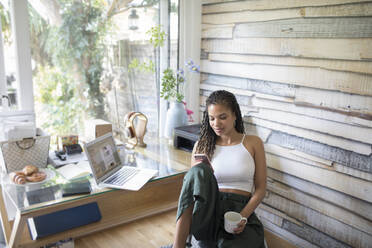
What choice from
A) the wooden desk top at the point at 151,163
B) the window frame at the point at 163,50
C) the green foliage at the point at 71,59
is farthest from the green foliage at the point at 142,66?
the wooden desk top at the point at 151,163

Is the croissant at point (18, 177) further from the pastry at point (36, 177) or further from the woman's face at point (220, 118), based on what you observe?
the woman's face at point (220, 118)

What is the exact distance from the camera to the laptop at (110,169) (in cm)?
193

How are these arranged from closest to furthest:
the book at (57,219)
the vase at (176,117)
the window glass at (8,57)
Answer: the book at (57,219) → the window glass at (8,57) → the vase at (176,117)

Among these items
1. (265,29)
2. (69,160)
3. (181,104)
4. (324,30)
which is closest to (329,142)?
(324,30)

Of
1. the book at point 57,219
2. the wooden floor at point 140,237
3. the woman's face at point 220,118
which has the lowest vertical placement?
the wooden floor at point 140,237

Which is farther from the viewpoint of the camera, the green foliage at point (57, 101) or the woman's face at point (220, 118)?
the green foliage at point (57, 101)

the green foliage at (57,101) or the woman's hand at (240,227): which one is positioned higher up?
the green foliage at (57,101)

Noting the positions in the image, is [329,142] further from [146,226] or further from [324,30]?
[146,226]

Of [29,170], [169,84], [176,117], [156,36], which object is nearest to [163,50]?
[156,36]

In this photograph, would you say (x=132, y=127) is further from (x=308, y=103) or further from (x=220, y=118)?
(x=308, y=103)

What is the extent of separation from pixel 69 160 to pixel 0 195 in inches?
17.9

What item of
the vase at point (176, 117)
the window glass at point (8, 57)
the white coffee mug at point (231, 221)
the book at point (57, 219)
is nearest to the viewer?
the white coffee mug at point (231, 221)

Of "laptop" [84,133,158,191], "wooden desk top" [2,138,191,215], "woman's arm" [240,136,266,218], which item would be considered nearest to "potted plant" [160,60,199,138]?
"wooden desk top" [2,138,191,215]

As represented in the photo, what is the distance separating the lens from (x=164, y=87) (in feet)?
8.93
